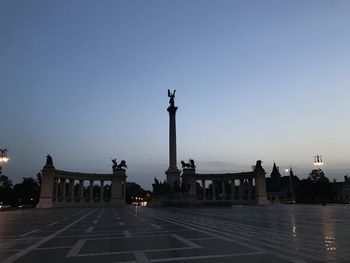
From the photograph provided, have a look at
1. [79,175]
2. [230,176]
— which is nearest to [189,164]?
[230,176]

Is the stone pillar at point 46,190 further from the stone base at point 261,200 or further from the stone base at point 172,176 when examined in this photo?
the stone base at point 261,200

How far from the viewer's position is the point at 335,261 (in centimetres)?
1190

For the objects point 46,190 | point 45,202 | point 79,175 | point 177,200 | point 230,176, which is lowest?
point 177,200

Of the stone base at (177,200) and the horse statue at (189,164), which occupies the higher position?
the horse statue at (189,164)

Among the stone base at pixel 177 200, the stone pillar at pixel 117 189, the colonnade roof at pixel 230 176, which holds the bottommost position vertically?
the stone base at pixel 177 200

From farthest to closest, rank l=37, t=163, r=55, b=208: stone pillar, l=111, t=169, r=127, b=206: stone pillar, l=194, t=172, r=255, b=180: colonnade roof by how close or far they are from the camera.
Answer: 1. l=111, t=169, r=127, b=206: stone pillar
2. l=194, t=172, r=255, b=180: colonnade roof
3. l=37, t=163, r=55, b=208: stone pillar

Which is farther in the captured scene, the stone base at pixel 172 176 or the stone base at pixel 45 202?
the stone base at pixel 45 202

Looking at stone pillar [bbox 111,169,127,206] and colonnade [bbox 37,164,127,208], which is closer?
colonnade [bbox 37,164,127,208]

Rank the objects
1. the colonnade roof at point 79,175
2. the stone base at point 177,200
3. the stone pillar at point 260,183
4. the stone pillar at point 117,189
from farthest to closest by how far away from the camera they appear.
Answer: the stone pillar at point 117,189, the stone pillar at point 260,183, the colonnade roof at point 79,175, the stone base at point 177,200

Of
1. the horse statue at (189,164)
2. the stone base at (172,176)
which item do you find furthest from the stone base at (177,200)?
the horse statue at (189,164)

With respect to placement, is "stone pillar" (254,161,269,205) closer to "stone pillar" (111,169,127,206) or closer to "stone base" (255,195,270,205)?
"stone base" (255,195,270,205)

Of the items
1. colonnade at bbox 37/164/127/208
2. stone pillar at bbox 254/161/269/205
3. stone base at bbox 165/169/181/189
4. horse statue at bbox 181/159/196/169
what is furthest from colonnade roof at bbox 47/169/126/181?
stone pillar at bbox 254/161/269/205

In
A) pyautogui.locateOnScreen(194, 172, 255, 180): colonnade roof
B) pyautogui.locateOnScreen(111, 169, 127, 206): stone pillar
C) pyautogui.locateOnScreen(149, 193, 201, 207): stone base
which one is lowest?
pyautogui.locateOnScreen(149, 193, 201, 207): stone base

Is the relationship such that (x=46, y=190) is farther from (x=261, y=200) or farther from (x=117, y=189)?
(x=261, y=200)
